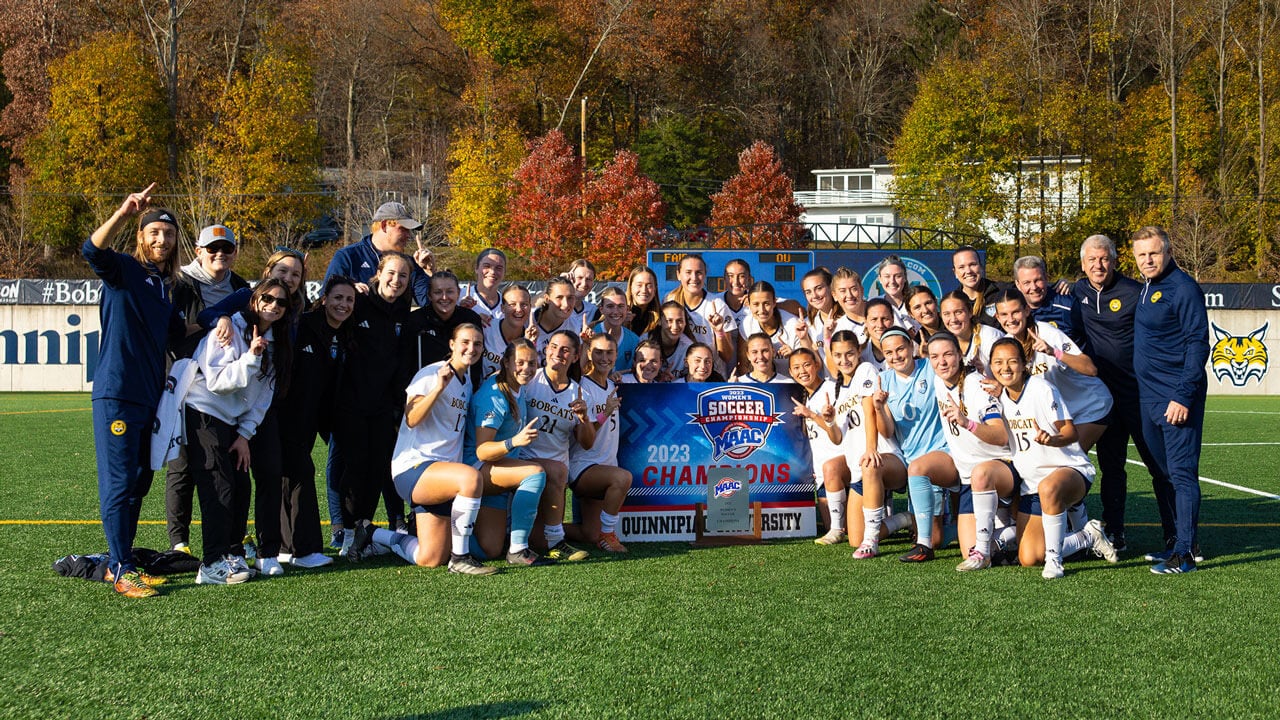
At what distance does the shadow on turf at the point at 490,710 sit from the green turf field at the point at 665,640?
1 cm

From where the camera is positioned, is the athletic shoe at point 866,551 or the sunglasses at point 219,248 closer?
the sunglasses at point 219,248

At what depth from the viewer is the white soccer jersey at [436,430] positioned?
19.4ft

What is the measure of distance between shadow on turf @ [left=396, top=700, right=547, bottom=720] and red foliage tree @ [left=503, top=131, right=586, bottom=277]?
32.9 m

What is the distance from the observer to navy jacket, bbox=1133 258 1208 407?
597 cm

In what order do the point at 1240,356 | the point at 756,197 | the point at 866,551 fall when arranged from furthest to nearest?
1. the point at 756,197
2. the point at 1240,356
3. the point at 866,551

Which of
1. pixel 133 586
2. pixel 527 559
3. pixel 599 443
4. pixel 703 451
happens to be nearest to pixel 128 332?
pixel 133 586

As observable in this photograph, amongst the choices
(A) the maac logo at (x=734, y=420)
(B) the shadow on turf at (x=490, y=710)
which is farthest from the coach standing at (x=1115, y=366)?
(B) the shadow on turf at (x=490, y=710)

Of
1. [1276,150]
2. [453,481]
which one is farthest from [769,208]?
[453,481]

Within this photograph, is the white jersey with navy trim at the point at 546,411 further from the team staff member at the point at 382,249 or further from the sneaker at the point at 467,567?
the team staff member at the point at 382,249

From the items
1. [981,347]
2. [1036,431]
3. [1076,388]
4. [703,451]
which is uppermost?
[981,347]

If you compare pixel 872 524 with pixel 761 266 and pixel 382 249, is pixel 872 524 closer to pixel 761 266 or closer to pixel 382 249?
pixel 382 249

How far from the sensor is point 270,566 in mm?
5668

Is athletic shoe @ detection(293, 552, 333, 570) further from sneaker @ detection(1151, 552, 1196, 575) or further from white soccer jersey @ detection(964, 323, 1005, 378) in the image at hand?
sneaker @ detection(1151, 552, 1196, 575)

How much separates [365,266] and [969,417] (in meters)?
3.95
